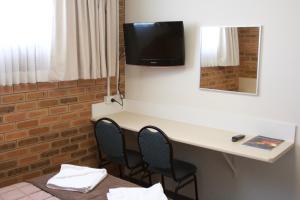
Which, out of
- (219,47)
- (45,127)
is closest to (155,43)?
(219,47)

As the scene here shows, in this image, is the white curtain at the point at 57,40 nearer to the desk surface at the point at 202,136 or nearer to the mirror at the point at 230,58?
the desk surface at the point at 202,136

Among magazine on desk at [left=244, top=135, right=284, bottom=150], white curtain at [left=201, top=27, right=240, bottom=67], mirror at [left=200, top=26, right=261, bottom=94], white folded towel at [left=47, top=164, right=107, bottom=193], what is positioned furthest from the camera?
white curtain at [left=201, top=27, right=240, bottom=67]

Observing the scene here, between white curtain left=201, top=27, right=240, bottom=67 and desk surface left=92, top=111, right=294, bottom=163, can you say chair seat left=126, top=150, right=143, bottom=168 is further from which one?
white curtain left=201, top=27, right=240, bottom=67

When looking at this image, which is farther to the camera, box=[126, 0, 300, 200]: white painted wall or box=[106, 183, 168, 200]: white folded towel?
box=[126, 0, 300, 200]: white painted wall

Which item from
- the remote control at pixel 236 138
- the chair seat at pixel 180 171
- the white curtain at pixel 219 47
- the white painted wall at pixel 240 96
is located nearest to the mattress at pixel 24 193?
the chair seat at pixel 180 171

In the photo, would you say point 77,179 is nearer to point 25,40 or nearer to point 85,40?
point 25,40

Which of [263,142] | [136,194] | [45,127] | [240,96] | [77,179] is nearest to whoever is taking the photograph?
[136,194]

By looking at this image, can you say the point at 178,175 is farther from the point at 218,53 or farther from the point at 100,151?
the point at 218,53

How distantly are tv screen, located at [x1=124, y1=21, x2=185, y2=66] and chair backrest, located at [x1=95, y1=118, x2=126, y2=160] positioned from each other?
28.6 inches

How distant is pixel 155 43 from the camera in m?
3.20

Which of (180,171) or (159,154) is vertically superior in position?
(159,154)

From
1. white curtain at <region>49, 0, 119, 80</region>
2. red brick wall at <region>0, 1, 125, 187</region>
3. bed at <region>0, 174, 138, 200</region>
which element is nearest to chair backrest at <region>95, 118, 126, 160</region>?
red brick wall at <region>0, 1, 125, 187</region>

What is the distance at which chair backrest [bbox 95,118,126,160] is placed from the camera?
298cm

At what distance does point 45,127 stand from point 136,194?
1390mm
